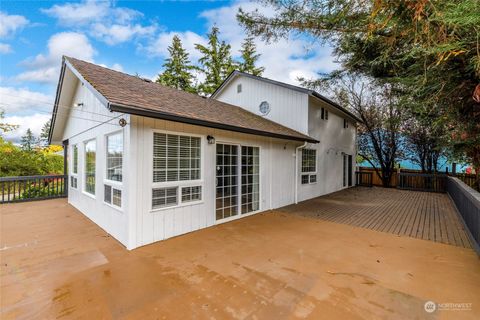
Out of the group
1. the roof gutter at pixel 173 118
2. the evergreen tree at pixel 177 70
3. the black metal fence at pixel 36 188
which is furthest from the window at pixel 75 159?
the evergreen tree at pixel 177 70

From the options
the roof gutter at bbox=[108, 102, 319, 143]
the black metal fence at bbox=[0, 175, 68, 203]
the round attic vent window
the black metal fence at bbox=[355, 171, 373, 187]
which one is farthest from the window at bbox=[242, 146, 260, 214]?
the black metal fence at bbox=[355, 171, 373, 187]

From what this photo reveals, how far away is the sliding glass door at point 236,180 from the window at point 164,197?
1.27m

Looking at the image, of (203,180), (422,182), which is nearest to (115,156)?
(203,180)

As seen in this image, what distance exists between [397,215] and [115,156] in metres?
8.17

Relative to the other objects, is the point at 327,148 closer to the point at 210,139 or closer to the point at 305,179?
the point at 305,179

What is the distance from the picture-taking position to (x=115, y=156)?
4906mm

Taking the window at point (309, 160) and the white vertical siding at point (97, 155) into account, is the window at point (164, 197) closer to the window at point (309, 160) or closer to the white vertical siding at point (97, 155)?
the white vertical siding at point (97, 155)

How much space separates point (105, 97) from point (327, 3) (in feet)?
14.2

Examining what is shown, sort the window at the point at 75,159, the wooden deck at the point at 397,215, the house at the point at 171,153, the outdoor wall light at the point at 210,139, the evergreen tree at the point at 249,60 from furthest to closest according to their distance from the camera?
the evergreen tree at the point at 249,60 < the window at the point at 75,159 < the outdoor wall light at the point at 210,139 < the wooden deck at the point at 397,215 < the house at the point at 171,153

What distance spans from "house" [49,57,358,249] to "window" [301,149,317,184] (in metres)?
0.04

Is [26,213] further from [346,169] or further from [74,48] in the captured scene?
[346,169]

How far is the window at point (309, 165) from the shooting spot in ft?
30.3

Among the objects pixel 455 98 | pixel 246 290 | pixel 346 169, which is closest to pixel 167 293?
pixel 246 290

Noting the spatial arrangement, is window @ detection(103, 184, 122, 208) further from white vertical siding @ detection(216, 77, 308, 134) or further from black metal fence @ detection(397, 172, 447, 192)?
black metal fence @ detection(397, 172, 447, 192)
